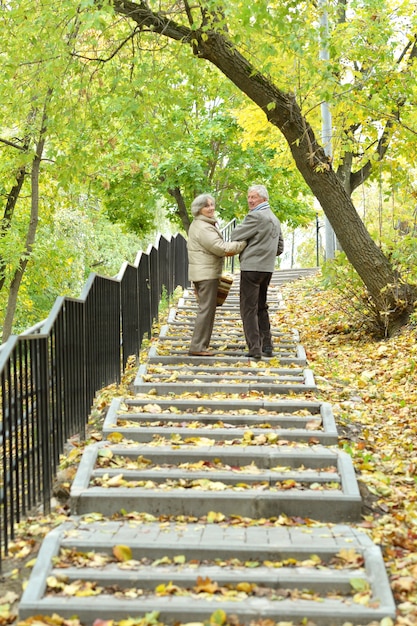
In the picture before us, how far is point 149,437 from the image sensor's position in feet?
22.1

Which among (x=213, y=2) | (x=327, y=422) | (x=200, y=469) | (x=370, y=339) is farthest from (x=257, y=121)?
(x=200, y=469)

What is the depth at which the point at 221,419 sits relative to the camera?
23.2 ft

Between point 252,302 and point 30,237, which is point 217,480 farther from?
point 30,237

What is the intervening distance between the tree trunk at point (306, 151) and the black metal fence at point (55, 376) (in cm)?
278

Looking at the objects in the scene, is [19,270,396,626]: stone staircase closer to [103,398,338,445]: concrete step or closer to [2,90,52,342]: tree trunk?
[103,398,338,445]: concrete step

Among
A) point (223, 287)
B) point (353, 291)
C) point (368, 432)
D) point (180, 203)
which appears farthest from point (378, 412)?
point (180, 203)

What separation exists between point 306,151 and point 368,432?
4.86 meters

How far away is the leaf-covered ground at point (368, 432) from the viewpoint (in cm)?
479

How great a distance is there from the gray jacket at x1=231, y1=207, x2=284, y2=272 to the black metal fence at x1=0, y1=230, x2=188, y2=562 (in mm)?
1432

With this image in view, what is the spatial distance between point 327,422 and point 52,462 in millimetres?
2516

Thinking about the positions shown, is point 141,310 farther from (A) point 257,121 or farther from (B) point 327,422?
(A) point 257,121

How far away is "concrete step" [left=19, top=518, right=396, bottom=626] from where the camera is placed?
14.0ft

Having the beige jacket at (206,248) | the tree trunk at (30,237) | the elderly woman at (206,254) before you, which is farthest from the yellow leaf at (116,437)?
the tree trunk at (30,237)

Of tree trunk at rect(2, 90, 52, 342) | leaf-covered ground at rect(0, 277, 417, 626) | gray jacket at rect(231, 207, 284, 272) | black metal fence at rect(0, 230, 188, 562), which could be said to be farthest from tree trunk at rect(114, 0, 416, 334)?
tree trunk at rect(2, 90, 52, 342)
